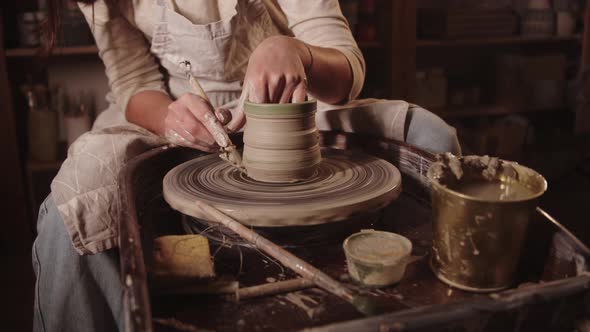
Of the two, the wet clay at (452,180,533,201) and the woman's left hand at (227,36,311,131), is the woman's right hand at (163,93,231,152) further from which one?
the wet clay at (452,180,533,201)

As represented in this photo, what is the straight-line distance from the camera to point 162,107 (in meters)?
1.40

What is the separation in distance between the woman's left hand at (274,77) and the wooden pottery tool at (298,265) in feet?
0.82

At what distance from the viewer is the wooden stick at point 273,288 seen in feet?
2.30

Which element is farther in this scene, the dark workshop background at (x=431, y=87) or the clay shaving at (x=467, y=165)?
the dark workshop background at (x=431, y=87)

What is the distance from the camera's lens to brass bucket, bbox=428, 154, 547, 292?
0.66m

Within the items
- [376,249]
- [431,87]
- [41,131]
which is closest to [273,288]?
[376,249]

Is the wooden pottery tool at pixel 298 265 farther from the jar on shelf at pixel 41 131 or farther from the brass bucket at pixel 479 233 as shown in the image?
the jar on shelf at pixel 41 131

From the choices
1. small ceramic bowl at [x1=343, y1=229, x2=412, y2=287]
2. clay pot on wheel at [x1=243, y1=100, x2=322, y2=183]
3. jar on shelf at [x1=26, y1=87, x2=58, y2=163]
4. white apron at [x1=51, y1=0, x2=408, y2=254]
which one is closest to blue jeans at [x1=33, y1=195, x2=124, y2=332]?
white apron at [x1=51, y1=0, x2=408, y2=254]

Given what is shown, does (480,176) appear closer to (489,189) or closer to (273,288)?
(489,189)

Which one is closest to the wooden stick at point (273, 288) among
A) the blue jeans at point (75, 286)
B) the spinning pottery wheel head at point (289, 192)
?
the spinning pottery wheel head at point (289, 192)

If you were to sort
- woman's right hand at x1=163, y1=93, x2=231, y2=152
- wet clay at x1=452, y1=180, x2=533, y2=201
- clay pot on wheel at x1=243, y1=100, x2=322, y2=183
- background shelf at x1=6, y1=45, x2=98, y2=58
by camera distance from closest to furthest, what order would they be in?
1. wet clay at x1=452, y1=180, x2=533, y2=201
2. clay pot on wheel at x1=243, y1=100, x2=322, y2=183
3. woman's right hand at x1=163, y1=93, x2=231, y2=152
4. background shelf at x1=6, y1=45, x2=98, y2=58

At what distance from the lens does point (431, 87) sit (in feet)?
9.53

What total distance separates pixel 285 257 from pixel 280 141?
9.9 inches

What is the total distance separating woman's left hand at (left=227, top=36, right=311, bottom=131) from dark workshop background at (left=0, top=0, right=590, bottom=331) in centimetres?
123
